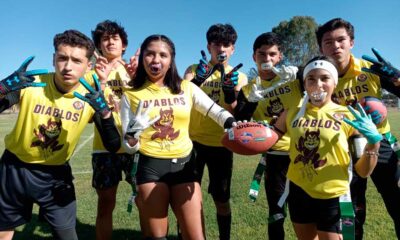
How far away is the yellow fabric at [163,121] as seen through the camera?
2.95 m

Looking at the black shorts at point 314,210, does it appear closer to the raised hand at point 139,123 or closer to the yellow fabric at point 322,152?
the yellow fabric at point 322,152

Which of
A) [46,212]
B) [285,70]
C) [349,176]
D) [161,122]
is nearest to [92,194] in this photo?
[46,212]

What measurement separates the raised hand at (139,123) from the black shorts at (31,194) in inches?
30.6

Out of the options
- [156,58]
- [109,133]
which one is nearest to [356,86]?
[156,58]

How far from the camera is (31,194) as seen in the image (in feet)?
9.27

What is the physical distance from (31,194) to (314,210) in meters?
2.36

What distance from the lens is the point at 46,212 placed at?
2896 mm

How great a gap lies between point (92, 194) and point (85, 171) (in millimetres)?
2422

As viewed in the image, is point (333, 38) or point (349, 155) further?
point (333, 38)

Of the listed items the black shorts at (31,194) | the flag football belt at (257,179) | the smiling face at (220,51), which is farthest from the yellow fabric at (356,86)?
the black shorts at (31,194)

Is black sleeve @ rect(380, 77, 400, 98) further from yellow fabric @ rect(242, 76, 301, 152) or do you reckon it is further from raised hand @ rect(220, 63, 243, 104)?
raised hand @ rect(220, 63, 243, 104)

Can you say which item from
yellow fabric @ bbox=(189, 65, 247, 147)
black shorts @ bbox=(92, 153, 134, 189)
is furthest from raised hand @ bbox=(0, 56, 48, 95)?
yellow fabric @ bbox=(189, 65, 247, 147)

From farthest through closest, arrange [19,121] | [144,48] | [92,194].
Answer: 1. [92,194]
2. [144,48]
3. [19,121]

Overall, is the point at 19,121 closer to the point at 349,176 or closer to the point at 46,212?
the point at 46,212
